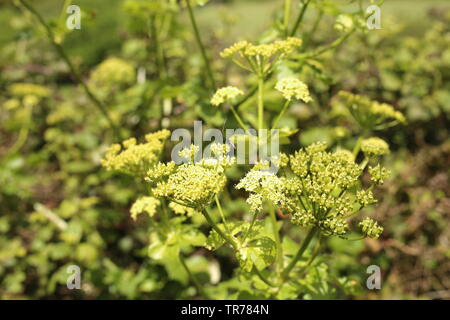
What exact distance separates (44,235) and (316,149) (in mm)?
2964

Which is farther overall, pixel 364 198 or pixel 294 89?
pixel 294 89

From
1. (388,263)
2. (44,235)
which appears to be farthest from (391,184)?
(44,235)

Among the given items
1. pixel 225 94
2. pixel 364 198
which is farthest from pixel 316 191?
pixel 225 94

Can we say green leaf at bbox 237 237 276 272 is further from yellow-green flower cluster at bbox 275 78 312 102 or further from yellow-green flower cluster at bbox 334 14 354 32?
yellow-green flower cluster at bbox 334 14 354 32

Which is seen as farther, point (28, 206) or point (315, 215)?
point (28, 206)

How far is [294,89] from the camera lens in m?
2.03

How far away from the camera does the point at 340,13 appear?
2.53 m

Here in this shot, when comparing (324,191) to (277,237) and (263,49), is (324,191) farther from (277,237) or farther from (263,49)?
(263,49)

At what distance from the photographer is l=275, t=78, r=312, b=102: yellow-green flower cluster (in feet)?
6.51

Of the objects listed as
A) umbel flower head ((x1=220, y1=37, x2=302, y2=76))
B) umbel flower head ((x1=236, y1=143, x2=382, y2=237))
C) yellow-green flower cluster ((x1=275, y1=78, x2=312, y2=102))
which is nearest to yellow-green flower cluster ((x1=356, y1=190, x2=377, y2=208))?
umbel flower head ((x1=236, y1=143, x2=382, y2=237))

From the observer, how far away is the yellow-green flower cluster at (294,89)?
1.98 m

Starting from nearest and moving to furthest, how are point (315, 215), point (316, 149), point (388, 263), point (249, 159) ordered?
point (315, 215), point (316, 149), point (249, 159), point (388, 263)

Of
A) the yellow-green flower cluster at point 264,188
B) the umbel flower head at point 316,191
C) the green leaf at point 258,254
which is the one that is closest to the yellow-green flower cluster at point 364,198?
the umbel flower head at point 316,191

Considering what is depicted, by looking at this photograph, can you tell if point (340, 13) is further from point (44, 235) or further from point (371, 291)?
point (44, 235)
